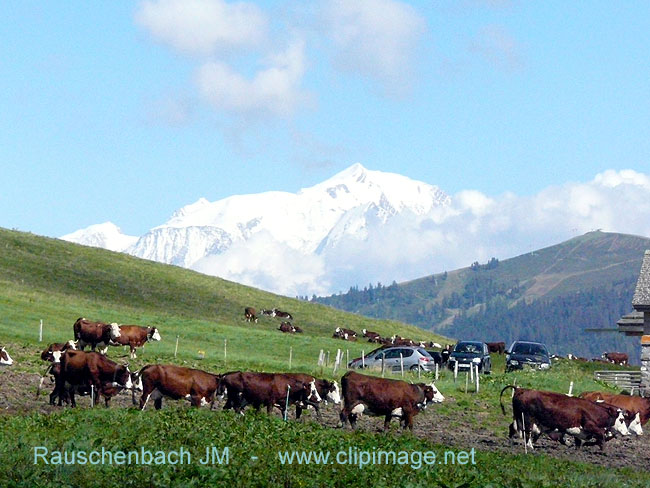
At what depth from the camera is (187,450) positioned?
66.3 feet

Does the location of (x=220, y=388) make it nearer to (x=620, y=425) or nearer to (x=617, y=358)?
(x=620, y=425)

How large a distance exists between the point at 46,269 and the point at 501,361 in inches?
1643

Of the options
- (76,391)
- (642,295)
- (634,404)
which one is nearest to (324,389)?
(76,391)

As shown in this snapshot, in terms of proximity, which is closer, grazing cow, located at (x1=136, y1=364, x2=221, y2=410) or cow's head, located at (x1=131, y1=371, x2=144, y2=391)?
grazing cow, located at (x1=136, y1=364, x2=221, y2=410)

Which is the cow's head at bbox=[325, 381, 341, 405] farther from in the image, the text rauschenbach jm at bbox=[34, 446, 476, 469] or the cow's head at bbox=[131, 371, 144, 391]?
the text rauschenbach jm at bbox=[34, 446, 476, 469]

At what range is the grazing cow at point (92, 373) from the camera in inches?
1153

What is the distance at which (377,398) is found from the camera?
2973 centimetres

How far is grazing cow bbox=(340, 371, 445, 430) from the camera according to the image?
2947cm

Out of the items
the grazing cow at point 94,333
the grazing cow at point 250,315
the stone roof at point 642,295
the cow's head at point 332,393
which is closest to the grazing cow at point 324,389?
the cow's head at point 332,393

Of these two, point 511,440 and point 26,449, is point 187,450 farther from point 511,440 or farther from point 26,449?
point 511,440

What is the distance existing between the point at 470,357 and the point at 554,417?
26.7 metres

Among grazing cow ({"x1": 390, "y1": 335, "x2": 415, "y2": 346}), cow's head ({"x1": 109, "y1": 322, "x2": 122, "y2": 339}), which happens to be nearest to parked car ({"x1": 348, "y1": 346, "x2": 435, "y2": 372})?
cow's head ({"x1": 109, "y1": 322, "x2": 122, "y2": 339})

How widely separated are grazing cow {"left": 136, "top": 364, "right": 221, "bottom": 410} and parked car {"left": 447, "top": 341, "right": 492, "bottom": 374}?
89.4 feet

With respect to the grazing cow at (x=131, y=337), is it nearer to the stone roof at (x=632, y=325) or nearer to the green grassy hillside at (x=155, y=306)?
the green grassy hillside at (x=155, y=306)
